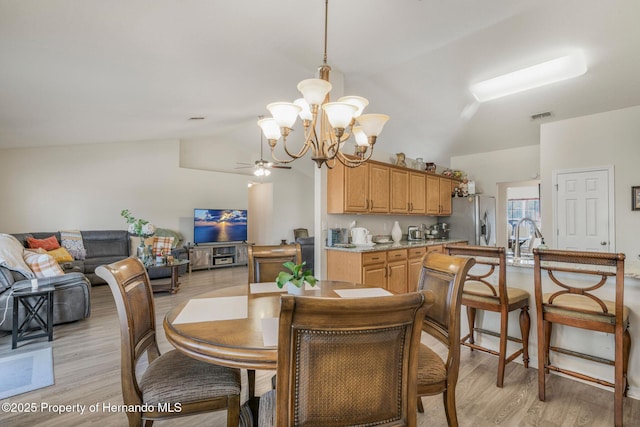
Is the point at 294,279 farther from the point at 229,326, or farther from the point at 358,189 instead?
the point at 358,189

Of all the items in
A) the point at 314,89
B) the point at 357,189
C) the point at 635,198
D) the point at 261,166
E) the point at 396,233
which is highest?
the point at 261,166

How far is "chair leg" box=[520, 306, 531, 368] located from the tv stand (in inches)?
243

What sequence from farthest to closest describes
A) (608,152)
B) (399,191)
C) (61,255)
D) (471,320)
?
(61,255) < (399,191) < (608,152) < (471,320)

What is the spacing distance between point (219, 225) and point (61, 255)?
3093mm

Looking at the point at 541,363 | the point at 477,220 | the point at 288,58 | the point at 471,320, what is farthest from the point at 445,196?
the point at 541,363

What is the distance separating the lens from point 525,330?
94.3 inches

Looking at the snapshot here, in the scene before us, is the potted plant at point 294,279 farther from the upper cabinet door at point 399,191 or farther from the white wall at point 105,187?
the white wall at point 105,187

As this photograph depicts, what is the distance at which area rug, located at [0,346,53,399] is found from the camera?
Result: 2158 millimetres

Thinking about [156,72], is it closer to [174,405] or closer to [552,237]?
[174,405]

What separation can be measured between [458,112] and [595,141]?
6.30 feet

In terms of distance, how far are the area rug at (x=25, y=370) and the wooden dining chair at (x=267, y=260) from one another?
168 cm

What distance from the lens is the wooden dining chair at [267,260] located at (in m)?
2.34

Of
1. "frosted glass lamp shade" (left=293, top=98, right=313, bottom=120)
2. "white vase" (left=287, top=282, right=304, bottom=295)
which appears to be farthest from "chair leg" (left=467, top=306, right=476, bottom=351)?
"frosted glass lamp shade" (left=293, top=98, right=313, bottom=120)

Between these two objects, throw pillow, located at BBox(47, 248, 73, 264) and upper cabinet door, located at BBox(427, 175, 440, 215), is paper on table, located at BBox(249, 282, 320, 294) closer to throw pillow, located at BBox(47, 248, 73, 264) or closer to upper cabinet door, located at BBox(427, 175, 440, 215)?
upper cabinet door, located at BBox(427, 175, 440, 215)
